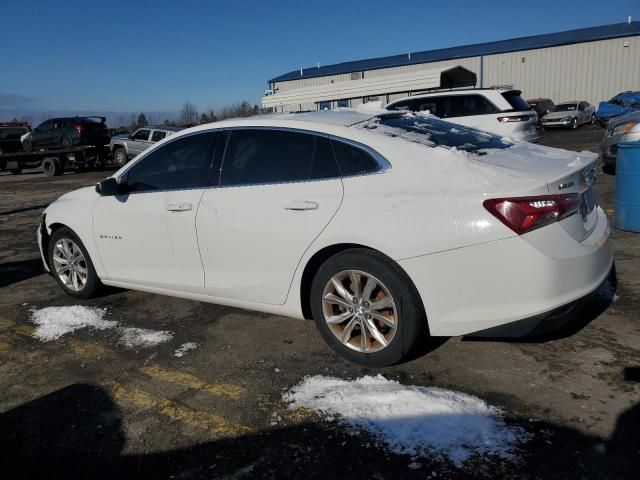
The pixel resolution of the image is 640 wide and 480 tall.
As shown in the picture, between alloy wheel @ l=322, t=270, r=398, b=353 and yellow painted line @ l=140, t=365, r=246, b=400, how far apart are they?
72 centimetres

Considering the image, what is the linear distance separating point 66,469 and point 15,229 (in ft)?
26.9

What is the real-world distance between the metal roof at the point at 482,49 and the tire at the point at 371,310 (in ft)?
136

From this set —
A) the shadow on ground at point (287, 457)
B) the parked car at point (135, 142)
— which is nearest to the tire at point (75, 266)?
the shadow on ground at point (287, 457)

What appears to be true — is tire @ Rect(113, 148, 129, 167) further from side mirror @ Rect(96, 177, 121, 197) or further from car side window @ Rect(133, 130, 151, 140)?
side mirror @ Rect(96, 177, 121, 197)

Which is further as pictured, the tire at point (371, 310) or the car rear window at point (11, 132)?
the car rear window at point (11, 132)

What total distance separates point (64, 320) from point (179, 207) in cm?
160

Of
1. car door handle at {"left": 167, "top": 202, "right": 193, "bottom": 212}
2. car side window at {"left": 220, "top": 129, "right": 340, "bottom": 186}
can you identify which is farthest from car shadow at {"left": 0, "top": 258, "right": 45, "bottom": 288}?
car side window at {"left": 220, "top": 129, "right": 340, "bottom": 186}

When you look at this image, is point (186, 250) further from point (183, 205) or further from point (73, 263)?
point (73, 263)

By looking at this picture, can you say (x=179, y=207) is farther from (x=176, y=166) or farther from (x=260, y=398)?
(x=260, y=398)

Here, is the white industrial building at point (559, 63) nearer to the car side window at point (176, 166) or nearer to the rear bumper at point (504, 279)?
the car side window at point (176, 166)

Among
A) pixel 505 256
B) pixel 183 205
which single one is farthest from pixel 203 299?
pixel 505 256

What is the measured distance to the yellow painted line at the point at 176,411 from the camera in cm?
283

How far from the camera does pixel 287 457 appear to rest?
2547mm

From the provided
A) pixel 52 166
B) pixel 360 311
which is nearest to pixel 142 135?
pixel 52 166
